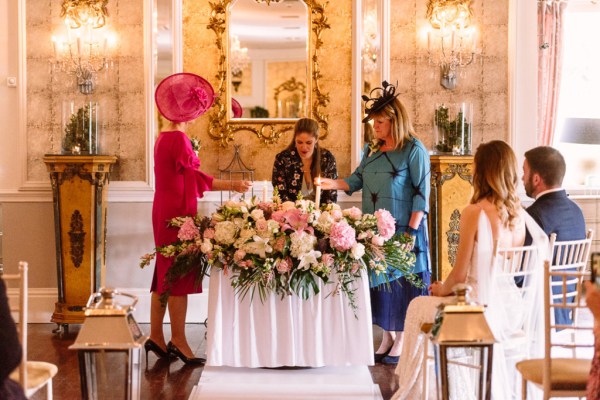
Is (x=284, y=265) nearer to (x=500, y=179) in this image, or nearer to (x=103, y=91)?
(x=500, y=179)

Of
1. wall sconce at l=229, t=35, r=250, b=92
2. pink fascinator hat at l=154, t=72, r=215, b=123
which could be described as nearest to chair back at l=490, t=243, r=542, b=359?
pink fascinator hat at l=154, t=72, r=215, b=123

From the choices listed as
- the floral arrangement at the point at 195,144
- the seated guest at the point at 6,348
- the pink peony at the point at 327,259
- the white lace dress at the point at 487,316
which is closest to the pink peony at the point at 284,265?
the pink peony at the point at 327,259

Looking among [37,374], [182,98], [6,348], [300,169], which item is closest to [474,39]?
[300,169]

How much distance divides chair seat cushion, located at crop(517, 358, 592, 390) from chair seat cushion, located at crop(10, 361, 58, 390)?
1810 millimetres

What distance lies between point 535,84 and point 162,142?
10.8 ft

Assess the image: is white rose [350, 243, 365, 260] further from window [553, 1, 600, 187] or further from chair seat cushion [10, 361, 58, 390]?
window [553, 1, 600, 187]

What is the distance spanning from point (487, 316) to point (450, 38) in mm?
3573

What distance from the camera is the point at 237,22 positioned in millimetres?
7289

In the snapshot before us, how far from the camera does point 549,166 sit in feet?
14.5

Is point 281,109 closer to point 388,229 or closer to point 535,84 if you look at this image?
point 535,84

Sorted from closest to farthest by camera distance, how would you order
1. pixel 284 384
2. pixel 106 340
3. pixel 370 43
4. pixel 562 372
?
pixel 106 340, pixel 562 372, pixel 284 384, pixel 370 43

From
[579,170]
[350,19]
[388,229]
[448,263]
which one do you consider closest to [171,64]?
[350,19]

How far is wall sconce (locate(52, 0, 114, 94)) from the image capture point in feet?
22.8

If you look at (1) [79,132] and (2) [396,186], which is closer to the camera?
(2) [396,186]
